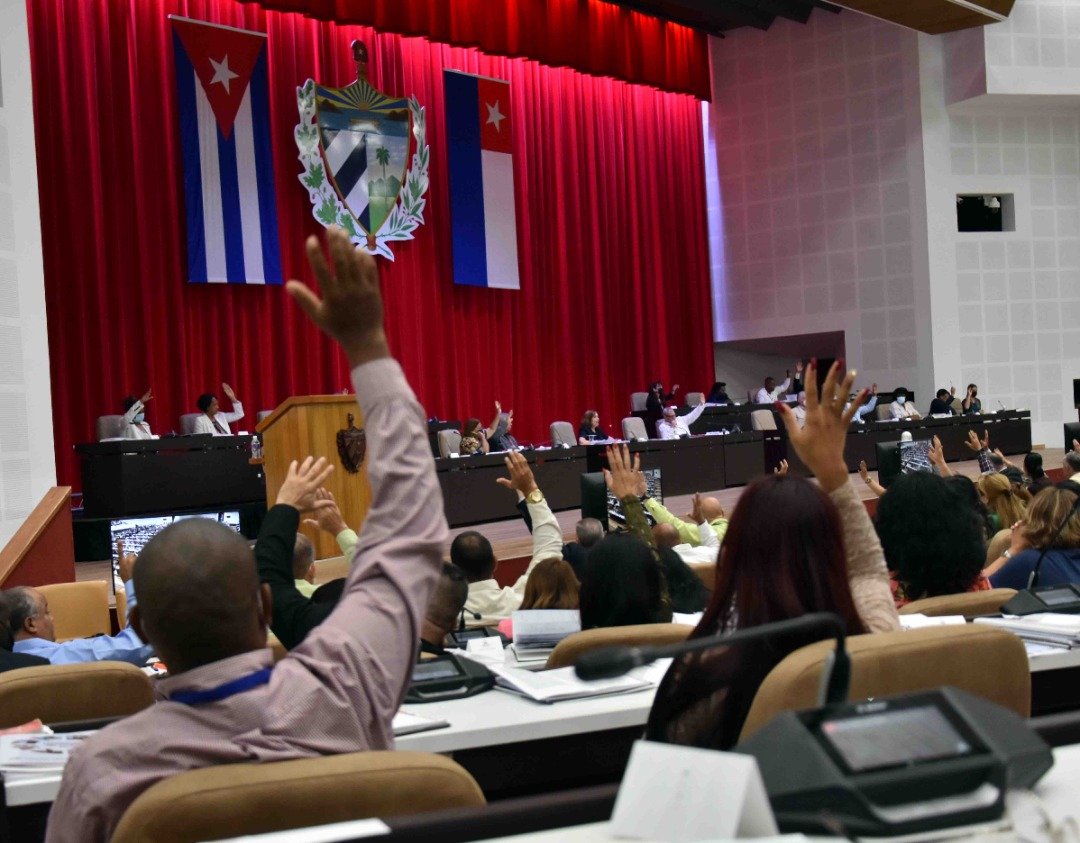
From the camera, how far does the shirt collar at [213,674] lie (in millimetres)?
1355

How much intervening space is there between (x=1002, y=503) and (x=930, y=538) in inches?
94.3

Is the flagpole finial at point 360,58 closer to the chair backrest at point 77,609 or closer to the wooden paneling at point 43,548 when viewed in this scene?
the wooden paneling at point 43,548

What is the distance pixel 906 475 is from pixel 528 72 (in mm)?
13159

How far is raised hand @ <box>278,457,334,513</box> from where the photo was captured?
2.02 metres

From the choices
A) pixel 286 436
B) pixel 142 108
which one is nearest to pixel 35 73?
pixel 142 108

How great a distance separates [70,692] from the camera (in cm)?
235

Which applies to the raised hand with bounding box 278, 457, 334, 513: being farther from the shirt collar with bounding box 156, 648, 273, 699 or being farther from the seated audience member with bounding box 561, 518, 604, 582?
the seated audience member with bounding box 561, 518, 604, 582

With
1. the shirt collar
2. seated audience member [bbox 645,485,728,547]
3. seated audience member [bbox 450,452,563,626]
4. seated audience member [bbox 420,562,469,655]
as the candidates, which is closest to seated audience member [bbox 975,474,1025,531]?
seated audience member [bbox 645,485,728,547]

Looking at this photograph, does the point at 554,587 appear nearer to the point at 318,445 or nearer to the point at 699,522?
the point at 699,522

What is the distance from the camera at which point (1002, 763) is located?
101 centimetres

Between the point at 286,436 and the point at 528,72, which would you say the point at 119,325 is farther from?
the point at 528,72

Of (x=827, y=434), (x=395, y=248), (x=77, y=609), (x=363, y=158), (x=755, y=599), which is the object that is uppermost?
(x=363, y=158)

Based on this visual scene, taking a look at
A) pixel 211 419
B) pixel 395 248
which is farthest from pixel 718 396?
pixel 211 419

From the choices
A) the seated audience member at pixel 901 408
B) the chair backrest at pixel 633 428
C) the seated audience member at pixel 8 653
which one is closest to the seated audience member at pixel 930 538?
the seated audience member at pixel 8 653
